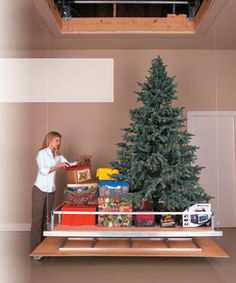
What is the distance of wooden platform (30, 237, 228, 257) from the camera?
8.55ft

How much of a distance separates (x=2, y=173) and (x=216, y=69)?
3.82 m

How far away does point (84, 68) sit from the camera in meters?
4.06

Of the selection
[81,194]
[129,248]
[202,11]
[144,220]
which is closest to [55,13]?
[202,11]

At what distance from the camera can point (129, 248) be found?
2.67 metres

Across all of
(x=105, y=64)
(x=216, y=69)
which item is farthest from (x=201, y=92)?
(x=105, y=64)

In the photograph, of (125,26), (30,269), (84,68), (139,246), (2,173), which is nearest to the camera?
(2,173)

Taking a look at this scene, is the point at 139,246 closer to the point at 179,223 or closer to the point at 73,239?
the point at 179,223

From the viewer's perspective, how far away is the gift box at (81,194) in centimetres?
288

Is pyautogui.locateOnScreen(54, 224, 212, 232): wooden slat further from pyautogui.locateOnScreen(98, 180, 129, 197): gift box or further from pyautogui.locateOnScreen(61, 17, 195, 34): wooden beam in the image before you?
pyautogui.locateOnScreen(61, 17, 195, 34): wooden beam

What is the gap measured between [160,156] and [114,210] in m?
0.61

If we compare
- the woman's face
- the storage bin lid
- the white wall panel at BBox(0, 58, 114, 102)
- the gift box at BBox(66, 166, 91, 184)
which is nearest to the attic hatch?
the white wall panel at BBox(0, 58, 114, 102)

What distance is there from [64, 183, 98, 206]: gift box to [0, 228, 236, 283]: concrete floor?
47 cm

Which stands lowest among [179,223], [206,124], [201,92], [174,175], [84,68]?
[179,223]

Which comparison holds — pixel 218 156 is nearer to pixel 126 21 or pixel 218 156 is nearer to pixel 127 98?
pixel 127 98
